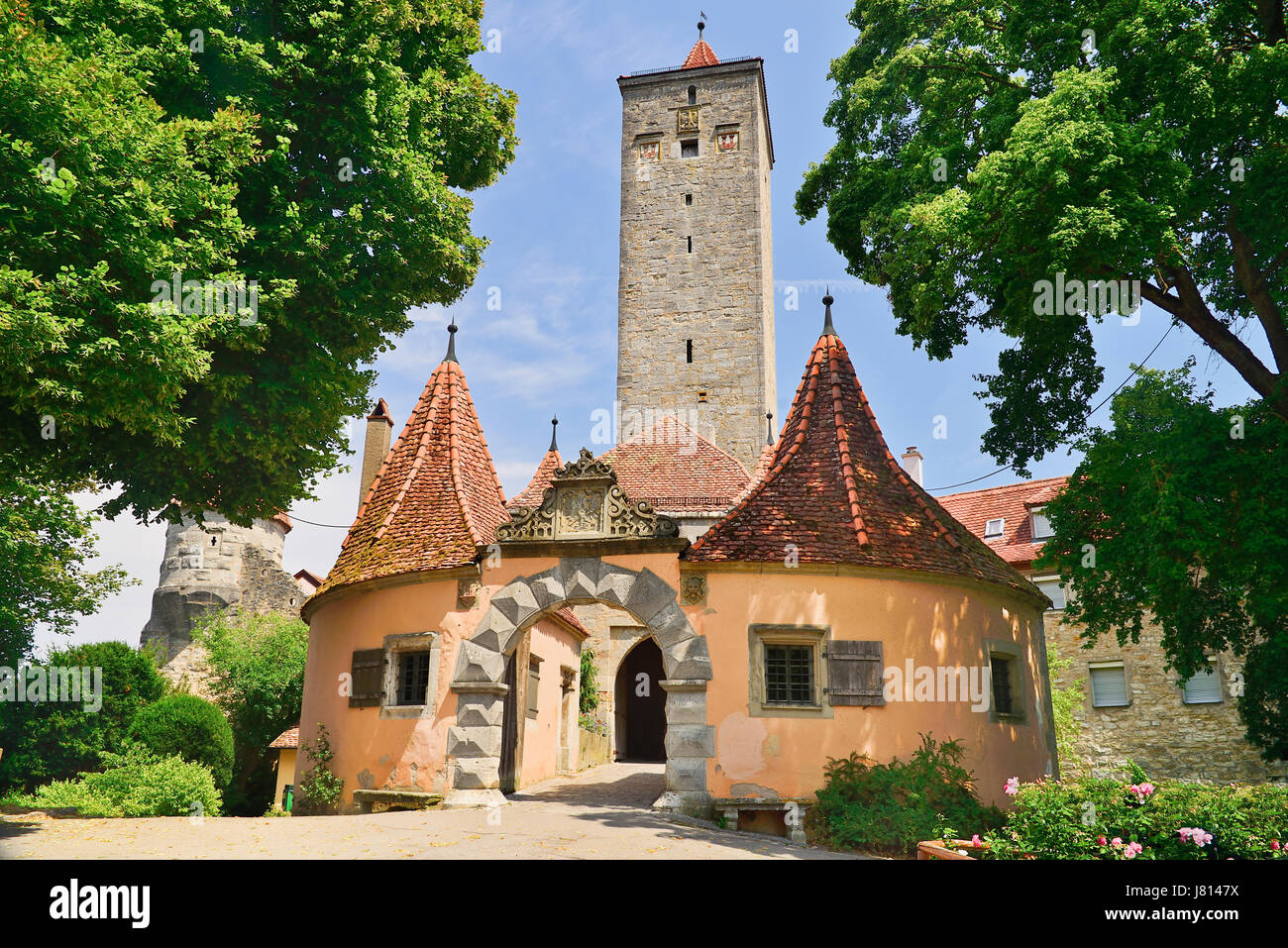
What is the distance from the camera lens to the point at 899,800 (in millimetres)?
11297

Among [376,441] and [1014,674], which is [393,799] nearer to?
[1014,674]

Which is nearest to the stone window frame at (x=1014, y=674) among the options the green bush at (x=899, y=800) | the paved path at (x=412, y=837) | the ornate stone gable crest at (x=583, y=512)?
the green bush at (x=899, y=800)

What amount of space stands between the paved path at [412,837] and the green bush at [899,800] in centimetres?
81

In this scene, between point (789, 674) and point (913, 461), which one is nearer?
point (789, 674)

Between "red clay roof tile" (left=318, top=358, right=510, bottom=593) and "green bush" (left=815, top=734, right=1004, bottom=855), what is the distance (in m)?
Result: 6.03

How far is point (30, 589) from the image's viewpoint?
25953 millimetres

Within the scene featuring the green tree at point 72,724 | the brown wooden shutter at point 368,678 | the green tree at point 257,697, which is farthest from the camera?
the green tree at point 257,697

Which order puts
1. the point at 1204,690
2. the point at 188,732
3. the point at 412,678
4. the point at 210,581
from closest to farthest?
the point at 412,678 < the point at 188,732 < the point at 1204,690 < the point at 210,581

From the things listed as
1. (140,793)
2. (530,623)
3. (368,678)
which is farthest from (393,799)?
(140,793)

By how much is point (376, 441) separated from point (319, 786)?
1693 centimetres

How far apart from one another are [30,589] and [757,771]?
24.0 metres

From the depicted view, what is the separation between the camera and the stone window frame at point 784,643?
11.9 m

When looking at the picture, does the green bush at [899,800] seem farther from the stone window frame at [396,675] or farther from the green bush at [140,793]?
the green bush at [140,793]
